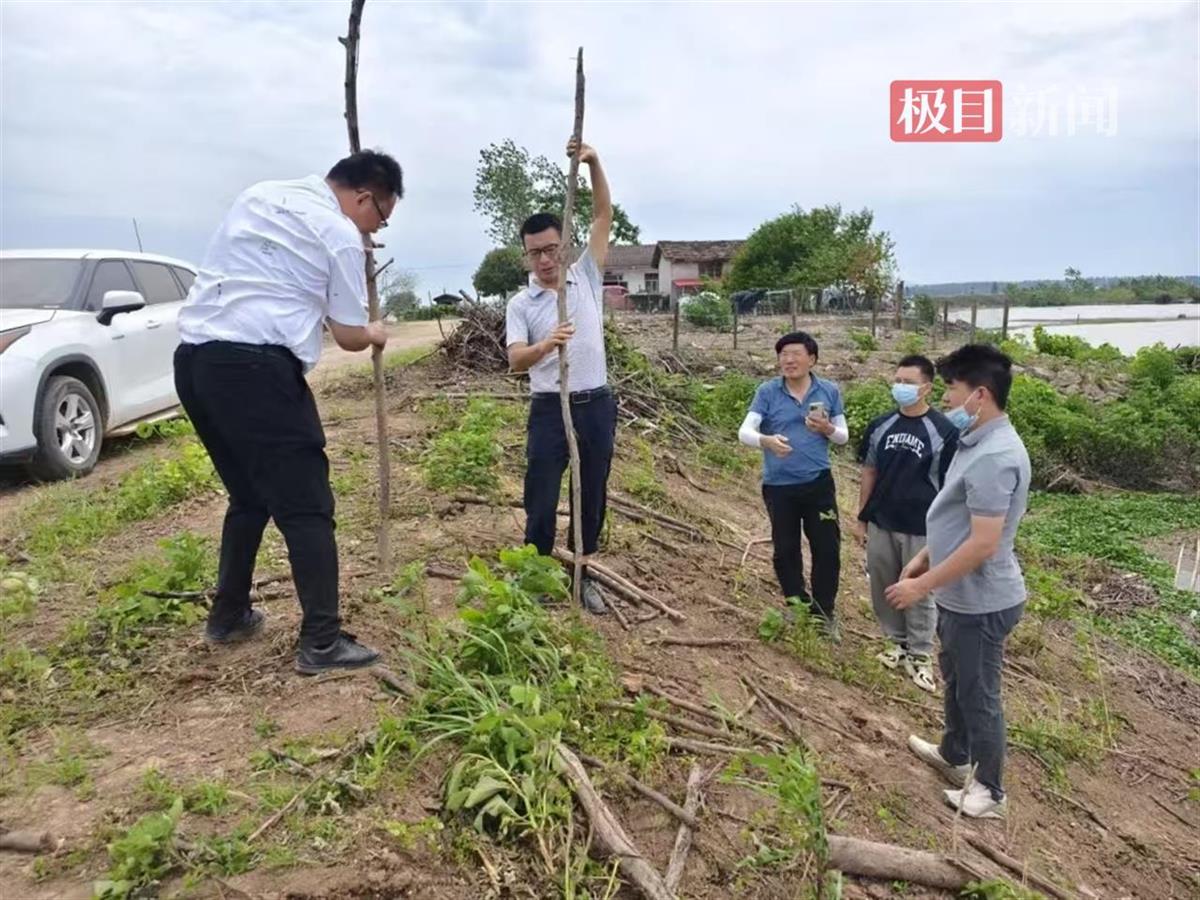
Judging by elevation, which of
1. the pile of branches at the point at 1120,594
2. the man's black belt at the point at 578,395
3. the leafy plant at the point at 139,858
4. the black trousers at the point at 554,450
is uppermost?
the man's black belt at the point at 578,395

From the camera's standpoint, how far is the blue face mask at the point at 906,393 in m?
4.33

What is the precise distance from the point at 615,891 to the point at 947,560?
173cm

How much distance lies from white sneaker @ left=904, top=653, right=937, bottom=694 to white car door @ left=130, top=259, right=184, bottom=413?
611cm

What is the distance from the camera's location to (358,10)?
3.61 m

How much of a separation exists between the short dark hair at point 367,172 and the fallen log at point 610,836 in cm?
208

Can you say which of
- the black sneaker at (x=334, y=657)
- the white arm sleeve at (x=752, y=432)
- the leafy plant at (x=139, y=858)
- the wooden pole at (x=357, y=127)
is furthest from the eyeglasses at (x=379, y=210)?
the white arm sleeve at (x=752, y=432)

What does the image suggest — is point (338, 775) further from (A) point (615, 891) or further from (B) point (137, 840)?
(A) point (615, 891)

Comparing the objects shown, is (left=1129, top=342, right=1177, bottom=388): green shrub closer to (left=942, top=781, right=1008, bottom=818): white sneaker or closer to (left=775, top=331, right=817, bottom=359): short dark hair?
(left=775, top=331, right=817, bottom=359): short dark hair

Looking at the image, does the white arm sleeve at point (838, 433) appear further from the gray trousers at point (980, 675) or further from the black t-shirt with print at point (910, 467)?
the gray trousers at point (980, 675)

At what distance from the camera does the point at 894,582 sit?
4766mm

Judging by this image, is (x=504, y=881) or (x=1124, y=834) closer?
(x=504, y=881)

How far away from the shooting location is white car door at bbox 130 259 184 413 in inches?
279

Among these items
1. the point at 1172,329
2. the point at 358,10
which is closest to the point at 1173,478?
the point at 358,10

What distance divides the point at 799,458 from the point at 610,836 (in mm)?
2567
